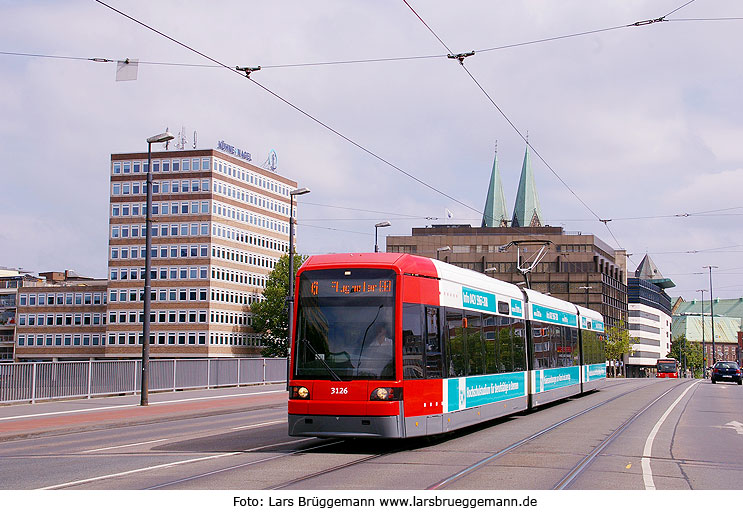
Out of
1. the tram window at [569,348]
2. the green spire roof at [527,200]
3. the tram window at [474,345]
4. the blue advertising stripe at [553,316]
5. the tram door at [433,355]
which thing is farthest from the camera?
the green spire roof at [527,200]

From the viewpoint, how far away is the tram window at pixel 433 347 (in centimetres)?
1503

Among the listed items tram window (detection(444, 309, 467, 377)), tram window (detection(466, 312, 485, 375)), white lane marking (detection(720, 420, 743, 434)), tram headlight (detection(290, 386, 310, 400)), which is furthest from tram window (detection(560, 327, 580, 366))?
tram headlight (detection(290, 386, 310, 400))

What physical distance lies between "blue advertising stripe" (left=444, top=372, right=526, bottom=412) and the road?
698mm

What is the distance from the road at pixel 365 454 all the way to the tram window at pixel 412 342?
132cm

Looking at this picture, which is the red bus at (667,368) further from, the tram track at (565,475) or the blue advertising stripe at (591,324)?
the tram track at (565,475)

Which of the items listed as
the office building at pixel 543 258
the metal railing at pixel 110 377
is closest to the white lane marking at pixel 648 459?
the metal railing at pixel 110 377

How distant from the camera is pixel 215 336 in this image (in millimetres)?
106062

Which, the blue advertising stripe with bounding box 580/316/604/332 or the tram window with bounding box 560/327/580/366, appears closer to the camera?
the tram window with bounding box 560/327/580/366

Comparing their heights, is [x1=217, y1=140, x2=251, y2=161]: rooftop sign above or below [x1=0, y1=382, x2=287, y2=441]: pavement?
above

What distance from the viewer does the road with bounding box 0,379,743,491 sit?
10.9m

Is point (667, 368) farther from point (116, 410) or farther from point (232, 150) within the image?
point (116, 410)

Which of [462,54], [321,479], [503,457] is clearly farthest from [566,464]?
[462,54]

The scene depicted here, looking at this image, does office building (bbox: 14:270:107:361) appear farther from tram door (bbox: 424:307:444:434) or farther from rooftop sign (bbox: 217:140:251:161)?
tram door (bbox: 424:307:444:434)
